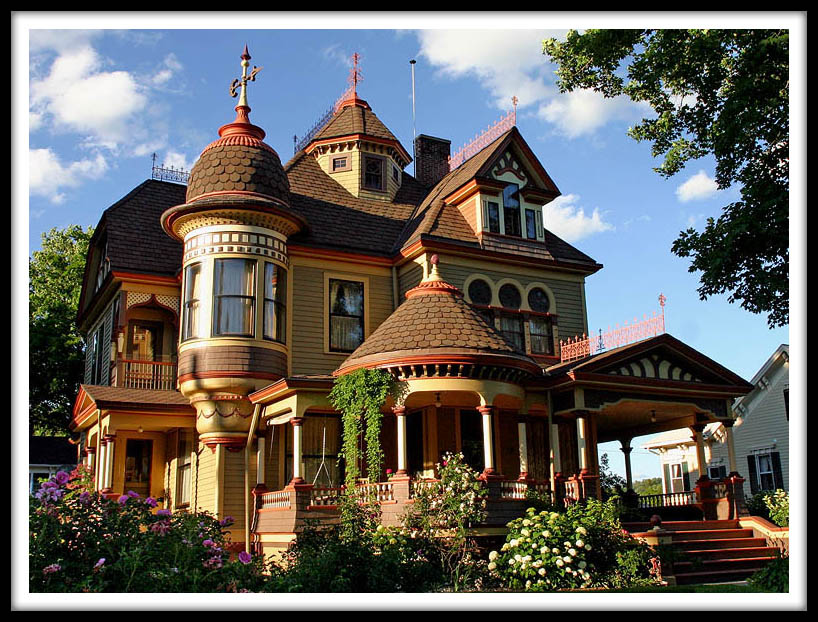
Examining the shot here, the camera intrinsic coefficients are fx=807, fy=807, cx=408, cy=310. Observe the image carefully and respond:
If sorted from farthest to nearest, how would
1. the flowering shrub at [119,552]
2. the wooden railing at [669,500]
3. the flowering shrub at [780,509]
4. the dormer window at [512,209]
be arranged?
the dormer window at [512,209], the wooden railing at [669,500], the flowering shrub at [780,509], the flowering shrub at [119,552]

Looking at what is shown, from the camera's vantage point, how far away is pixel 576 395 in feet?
57.6

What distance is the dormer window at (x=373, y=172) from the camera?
2516 centimetres

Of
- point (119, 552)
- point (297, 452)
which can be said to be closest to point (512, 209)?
point (297, 452)

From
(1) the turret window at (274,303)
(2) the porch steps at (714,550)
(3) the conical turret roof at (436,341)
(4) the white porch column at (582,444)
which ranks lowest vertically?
(2) the porch steps at (714,550)

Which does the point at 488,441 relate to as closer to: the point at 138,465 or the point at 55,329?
the point at 138,465

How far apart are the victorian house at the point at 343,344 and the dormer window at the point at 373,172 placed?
44 millimetres

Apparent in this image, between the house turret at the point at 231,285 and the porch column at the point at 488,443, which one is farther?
the house turret at the point at 231,285

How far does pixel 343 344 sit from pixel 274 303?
239 centimetres

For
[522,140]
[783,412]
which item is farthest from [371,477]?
[783,412]

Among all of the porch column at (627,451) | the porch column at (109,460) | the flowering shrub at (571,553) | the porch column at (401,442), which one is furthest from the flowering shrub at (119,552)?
the porch column at (627,451)

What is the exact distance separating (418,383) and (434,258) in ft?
11.8

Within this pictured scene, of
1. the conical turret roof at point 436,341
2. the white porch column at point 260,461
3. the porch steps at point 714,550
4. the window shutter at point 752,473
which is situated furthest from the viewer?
the window shutter at point 752,473

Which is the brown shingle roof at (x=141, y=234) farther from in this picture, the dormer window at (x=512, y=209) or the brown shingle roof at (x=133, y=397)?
the dormer window at (x=512, y=209)
